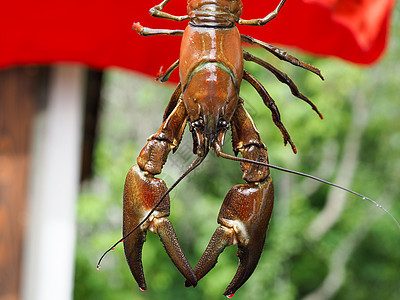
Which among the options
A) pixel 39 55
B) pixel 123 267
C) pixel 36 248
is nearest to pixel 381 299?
pixel 123 267

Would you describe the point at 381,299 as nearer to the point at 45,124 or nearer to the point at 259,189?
the point at 45,124

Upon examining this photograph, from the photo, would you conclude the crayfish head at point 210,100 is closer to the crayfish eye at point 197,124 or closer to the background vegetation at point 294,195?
→ the crayfish eye at point 197,124

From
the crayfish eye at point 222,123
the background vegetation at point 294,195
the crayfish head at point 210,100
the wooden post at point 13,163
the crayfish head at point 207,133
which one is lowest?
the background vegetation at point 294,195

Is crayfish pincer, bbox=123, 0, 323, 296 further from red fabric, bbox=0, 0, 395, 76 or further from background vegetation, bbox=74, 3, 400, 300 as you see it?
background vegetation, bbox=74, 3, 400, 300

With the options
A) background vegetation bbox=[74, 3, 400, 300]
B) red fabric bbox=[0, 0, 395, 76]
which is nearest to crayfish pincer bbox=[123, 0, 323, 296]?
red fabric bbox=[0, 0, 395, 76]

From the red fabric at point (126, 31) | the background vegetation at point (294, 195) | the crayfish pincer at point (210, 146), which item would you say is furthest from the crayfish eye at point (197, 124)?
the background vegetation at point (294, 195)

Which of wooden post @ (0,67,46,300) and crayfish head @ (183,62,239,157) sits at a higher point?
crayfish head @ (183,62,239,157)
